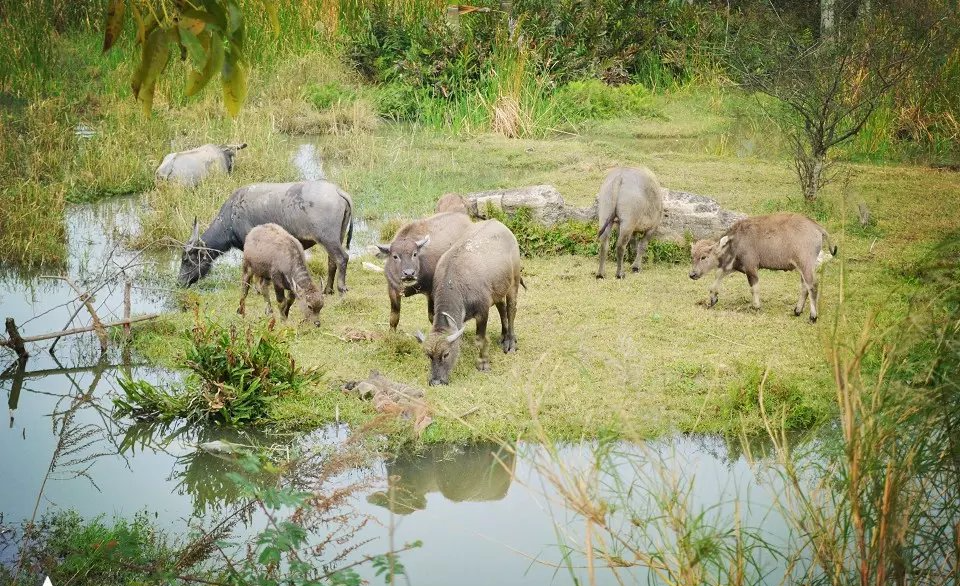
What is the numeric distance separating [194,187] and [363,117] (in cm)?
437

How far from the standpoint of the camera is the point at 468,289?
7.40 m

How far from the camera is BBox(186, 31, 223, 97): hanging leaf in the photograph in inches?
117

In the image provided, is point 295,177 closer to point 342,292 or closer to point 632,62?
point 342,292

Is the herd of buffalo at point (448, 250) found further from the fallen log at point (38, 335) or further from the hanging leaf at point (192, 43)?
the hanging leaf at point (192, 43)

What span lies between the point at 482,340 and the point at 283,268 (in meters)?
1.81

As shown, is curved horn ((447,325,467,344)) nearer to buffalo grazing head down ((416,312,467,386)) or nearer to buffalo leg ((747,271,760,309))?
buffalo grazing head down ((416,312,467,386))

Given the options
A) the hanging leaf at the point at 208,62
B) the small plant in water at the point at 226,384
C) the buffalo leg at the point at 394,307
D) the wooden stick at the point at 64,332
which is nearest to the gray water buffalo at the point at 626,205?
the buffalo leg at the point at 394,307

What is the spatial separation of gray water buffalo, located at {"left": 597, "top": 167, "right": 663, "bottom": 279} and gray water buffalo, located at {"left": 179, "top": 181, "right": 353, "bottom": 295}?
2.30 meters

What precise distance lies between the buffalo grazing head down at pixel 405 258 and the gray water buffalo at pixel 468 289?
0.32 metres

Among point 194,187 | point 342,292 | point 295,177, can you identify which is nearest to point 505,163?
point 295,177

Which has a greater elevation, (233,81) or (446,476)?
(233,81)

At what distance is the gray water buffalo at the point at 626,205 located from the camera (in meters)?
9.70

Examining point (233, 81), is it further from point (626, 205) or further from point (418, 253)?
point (626, 205)

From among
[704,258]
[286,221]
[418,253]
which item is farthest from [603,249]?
[286,221]
